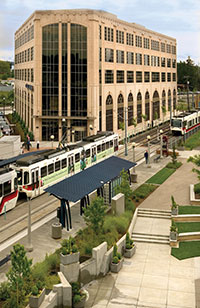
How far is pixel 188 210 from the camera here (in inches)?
1228

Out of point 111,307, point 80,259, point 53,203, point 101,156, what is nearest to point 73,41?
point 101,156

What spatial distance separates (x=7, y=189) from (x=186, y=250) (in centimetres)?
1369

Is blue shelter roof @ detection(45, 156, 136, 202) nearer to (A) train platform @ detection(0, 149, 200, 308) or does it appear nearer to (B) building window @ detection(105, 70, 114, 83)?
(A) train platform @ detection(0, 149, 200, 308)

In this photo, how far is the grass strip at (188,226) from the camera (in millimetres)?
27688

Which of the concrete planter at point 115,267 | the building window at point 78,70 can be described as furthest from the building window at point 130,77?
the concrete planter at point 115,267

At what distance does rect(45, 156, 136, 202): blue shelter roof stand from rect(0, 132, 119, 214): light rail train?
217 cm

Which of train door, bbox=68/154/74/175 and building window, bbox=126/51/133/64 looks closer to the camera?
train door, bbox=68/154/74/175

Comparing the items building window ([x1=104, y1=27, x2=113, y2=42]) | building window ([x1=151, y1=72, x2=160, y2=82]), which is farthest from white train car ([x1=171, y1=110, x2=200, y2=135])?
building window ([x1=151, y1=72, x2=160, y2=82])

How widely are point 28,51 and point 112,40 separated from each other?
16248 mm

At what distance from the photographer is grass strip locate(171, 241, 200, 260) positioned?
81.2 feet

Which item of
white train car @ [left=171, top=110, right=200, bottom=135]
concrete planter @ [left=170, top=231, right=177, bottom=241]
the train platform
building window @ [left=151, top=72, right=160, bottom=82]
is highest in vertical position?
building window @ [left=151, top=72, right=160, bottom=82]

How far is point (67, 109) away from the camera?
66.8 meters

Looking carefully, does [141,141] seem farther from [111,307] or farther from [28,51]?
[111,307]

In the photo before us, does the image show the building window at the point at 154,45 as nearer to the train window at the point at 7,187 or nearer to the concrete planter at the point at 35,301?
the train window at the point at 7,187
